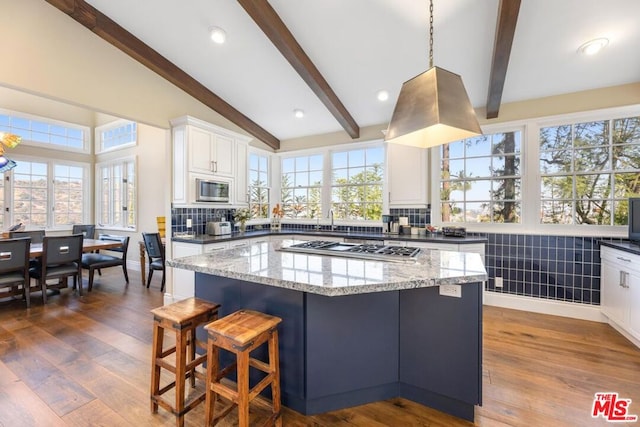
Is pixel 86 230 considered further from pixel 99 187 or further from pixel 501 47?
pixel 501 47

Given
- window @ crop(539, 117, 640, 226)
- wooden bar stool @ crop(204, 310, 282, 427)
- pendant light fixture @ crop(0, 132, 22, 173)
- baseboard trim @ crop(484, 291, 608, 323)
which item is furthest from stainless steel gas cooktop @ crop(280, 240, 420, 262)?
pendant light fixture @ crop(0, 132, 22, 173)

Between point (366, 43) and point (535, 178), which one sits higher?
point (366, 43)

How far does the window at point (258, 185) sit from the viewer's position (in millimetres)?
5027

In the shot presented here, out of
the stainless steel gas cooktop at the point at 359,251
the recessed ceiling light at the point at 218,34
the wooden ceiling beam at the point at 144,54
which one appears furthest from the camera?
the recessed ceiling light at the point at 218,34

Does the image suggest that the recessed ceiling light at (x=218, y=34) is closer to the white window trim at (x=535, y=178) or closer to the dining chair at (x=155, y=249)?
the dining chair at (x=155, y=249)

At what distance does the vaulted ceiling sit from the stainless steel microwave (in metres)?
1.28

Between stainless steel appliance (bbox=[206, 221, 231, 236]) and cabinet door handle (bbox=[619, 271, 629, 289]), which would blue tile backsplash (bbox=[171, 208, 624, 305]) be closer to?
stainless steel appliance (bbox=[206, 221, 231, 236])

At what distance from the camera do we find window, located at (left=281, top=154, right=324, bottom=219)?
5.09 meters

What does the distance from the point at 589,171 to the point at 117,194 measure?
26.5 ft

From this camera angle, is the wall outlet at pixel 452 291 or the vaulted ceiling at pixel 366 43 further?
the vaulted ceiling at pixel 366 43

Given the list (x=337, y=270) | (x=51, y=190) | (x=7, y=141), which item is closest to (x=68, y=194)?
(x=51, y=190)

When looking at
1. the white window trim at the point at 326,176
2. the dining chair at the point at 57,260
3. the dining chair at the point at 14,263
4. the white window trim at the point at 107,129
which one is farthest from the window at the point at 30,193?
the white window trim at the point at 326,176

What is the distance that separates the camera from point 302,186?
17.2 feet

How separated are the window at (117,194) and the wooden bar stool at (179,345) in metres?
4.76
